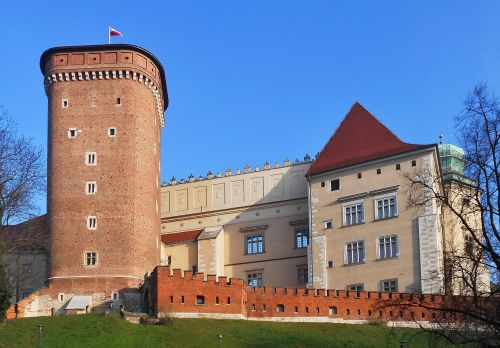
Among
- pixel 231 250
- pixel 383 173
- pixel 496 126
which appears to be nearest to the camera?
pixel 496 126

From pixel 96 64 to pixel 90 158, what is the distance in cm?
612

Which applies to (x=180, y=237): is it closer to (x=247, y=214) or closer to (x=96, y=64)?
(x=247, y=214)

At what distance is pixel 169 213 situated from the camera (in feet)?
222

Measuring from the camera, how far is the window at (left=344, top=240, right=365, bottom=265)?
5534 centimetres

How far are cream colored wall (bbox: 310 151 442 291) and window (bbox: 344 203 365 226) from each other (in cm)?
32

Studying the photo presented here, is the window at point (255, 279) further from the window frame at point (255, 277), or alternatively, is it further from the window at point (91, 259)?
the window at point (91, 259)

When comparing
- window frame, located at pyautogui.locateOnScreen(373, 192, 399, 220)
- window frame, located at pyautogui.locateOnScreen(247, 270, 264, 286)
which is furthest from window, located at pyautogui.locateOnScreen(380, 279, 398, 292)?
window frame, located at pyautogui.locateOnScreen(247, 270, 264, 286)

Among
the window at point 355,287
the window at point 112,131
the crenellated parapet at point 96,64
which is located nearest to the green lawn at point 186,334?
the window at point 355,287

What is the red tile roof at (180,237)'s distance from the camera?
213 feet

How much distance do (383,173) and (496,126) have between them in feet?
114

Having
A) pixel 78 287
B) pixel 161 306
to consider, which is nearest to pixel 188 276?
pixel 161 306

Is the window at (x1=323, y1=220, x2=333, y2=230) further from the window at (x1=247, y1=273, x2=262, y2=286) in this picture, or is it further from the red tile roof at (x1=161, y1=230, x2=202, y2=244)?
the red tile roof at (x1=161, y1=230, x2=202, y2=244)

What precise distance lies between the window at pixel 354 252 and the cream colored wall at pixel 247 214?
218 inches

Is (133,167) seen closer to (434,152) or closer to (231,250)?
(231,250)
